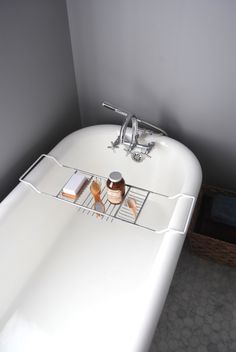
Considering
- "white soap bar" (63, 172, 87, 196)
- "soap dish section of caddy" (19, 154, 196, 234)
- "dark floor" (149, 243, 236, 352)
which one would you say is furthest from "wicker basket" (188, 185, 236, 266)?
"white soap bar" (63, 172, 87, 196)

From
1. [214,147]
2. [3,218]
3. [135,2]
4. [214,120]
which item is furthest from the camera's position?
[214,147]

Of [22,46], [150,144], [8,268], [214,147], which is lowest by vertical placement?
[8,268]

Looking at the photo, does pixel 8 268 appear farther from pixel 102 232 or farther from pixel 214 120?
pixel 214 120

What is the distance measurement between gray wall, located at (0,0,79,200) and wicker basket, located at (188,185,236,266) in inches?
36.7

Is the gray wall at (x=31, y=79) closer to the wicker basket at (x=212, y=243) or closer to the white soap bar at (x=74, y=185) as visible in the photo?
the white soap bar at (x=74, y=185)

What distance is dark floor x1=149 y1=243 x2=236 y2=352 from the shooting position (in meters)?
1.32

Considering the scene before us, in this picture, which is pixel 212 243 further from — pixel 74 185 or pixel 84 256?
pixel 74 185

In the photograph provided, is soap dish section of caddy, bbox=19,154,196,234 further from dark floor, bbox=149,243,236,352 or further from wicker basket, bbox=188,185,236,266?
dark floor, bbox=149,243,236,352

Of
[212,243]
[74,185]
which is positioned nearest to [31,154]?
[74,185]

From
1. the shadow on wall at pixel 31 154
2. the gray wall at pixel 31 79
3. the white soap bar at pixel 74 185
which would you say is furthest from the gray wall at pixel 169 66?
the white soap bar at pixel 74 185

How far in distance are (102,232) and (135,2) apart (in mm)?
1138

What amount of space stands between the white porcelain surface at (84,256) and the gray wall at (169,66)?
223 millimetres

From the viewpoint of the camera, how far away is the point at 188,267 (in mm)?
1594

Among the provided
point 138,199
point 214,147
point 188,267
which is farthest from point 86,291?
point 214,147
